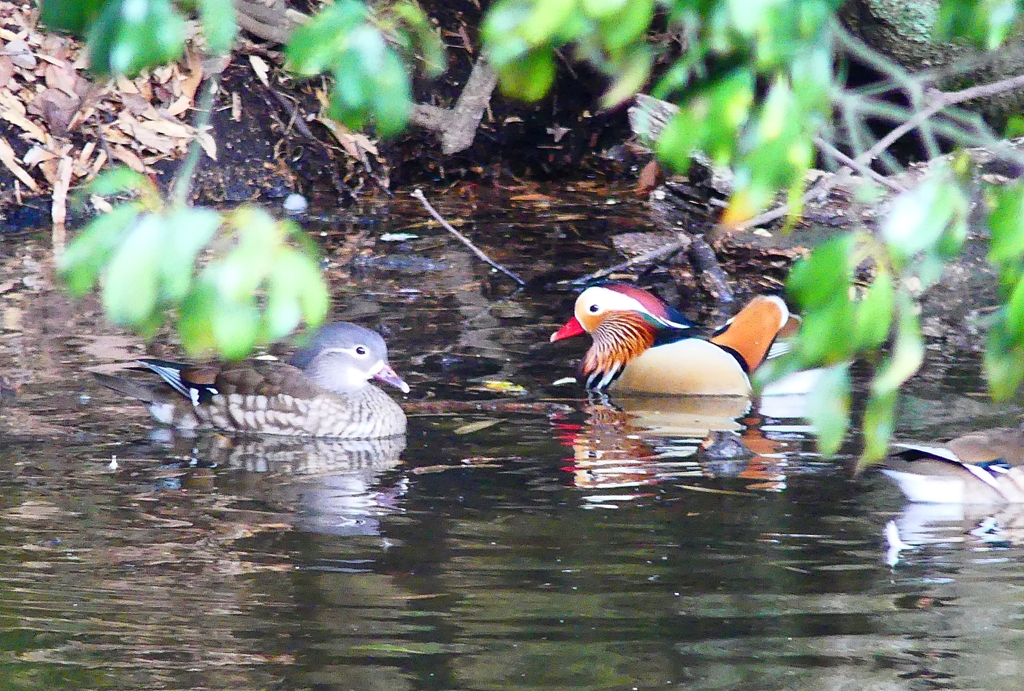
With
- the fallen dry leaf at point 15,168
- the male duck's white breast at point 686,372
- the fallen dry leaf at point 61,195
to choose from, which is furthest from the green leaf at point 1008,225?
the fallen dry leaf at point 15,168

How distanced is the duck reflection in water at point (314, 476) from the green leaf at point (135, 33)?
3352 millimetres

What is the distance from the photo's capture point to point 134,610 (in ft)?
13.2

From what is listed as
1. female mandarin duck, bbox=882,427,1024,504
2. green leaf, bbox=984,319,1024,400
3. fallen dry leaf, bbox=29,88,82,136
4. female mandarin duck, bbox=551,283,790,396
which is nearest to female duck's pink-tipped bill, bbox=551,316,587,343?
female mandarin duck, bbox=551,283,790,396

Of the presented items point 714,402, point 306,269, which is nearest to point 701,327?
point 714,402

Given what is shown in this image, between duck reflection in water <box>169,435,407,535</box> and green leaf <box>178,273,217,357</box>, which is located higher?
green leaf <box>178,273,217,357</box>

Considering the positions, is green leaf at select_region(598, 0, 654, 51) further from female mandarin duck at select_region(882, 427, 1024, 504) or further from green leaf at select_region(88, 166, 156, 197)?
female mandarin duck at select_region(882, 427, 1024, 504)

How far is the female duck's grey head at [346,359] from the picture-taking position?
6.54 meters

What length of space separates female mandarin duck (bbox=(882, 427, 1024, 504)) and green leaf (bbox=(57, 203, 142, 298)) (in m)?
4.14

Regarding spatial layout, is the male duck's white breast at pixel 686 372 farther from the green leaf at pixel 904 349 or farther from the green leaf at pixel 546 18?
the green leaf at pixel 546 18

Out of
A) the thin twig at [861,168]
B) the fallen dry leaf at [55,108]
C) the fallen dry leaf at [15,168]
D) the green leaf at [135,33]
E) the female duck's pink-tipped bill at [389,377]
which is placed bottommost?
the female duck's pink-tipped bill at [389,377]

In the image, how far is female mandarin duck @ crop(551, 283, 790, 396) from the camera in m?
7.06

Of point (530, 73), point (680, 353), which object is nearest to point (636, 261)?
point (680, 353)

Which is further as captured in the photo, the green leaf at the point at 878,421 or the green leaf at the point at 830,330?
the green leaf at the point at 878,421

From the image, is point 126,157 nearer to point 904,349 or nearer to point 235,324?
point 235,324
